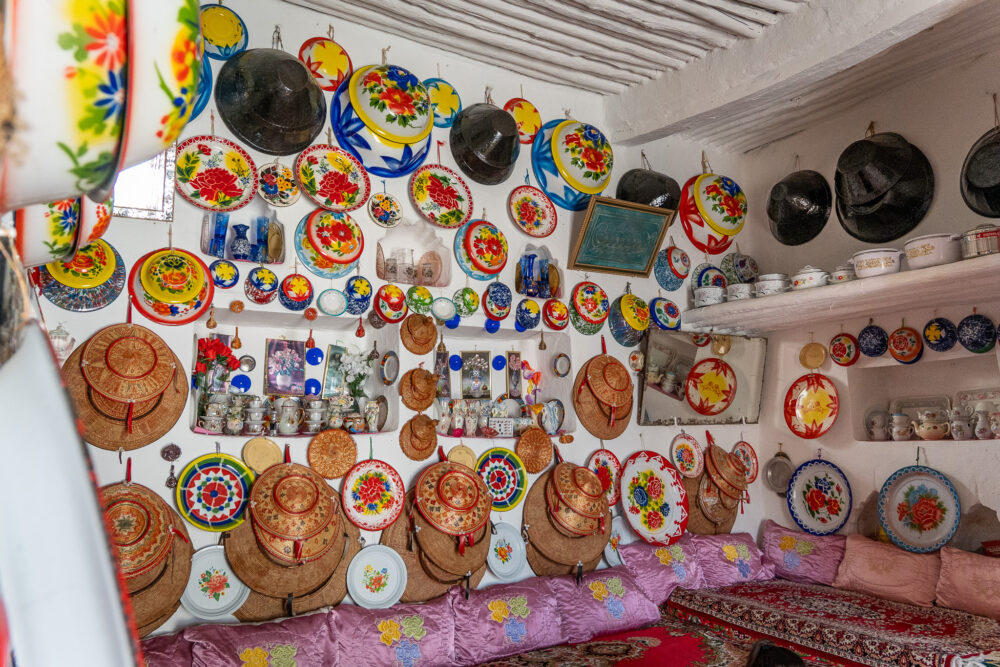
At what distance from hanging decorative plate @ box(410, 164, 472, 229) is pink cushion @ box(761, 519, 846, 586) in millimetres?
2757

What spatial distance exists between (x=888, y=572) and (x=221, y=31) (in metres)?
4.25

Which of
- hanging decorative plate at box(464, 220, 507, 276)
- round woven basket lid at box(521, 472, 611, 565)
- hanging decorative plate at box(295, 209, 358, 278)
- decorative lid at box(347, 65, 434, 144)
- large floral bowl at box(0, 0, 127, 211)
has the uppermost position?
decorative lid at box(347, 65, 434, 144)

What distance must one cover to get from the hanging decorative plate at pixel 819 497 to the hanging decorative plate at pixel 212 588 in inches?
128

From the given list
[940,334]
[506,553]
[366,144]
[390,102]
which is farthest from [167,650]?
[940,334]

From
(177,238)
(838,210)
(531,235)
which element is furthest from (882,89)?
(177,238)

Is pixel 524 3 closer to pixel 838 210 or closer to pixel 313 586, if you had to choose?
pixel 838 210

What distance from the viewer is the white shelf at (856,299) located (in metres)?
3.00

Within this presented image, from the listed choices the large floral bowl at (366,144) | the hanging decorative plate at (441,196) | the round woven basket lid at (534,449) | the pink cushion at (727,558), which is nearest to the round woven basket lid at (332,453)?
the round woven basket lid at (534,449)

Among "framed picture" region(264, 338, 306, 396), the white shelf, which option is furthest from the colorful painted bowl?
"framed picture" region(264, 338, 306, 396)

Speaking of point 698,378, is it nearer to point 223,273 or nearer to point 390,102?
point 390,102

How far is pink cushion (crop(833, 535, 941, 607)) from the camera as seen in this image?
11.3 feet

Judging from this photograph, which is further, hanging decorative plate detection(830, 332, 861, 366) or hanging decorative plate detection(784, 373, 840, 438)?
hanging decorative plate detection(784, 373, 840, 438)

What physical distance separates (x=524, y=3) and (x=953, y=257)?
228 cm

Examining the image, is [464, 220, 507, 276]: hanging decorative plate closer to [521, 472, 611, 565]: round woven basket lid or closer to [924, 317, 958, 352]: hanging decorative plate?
[521, 472, 611, 565]: round woven basket lid
